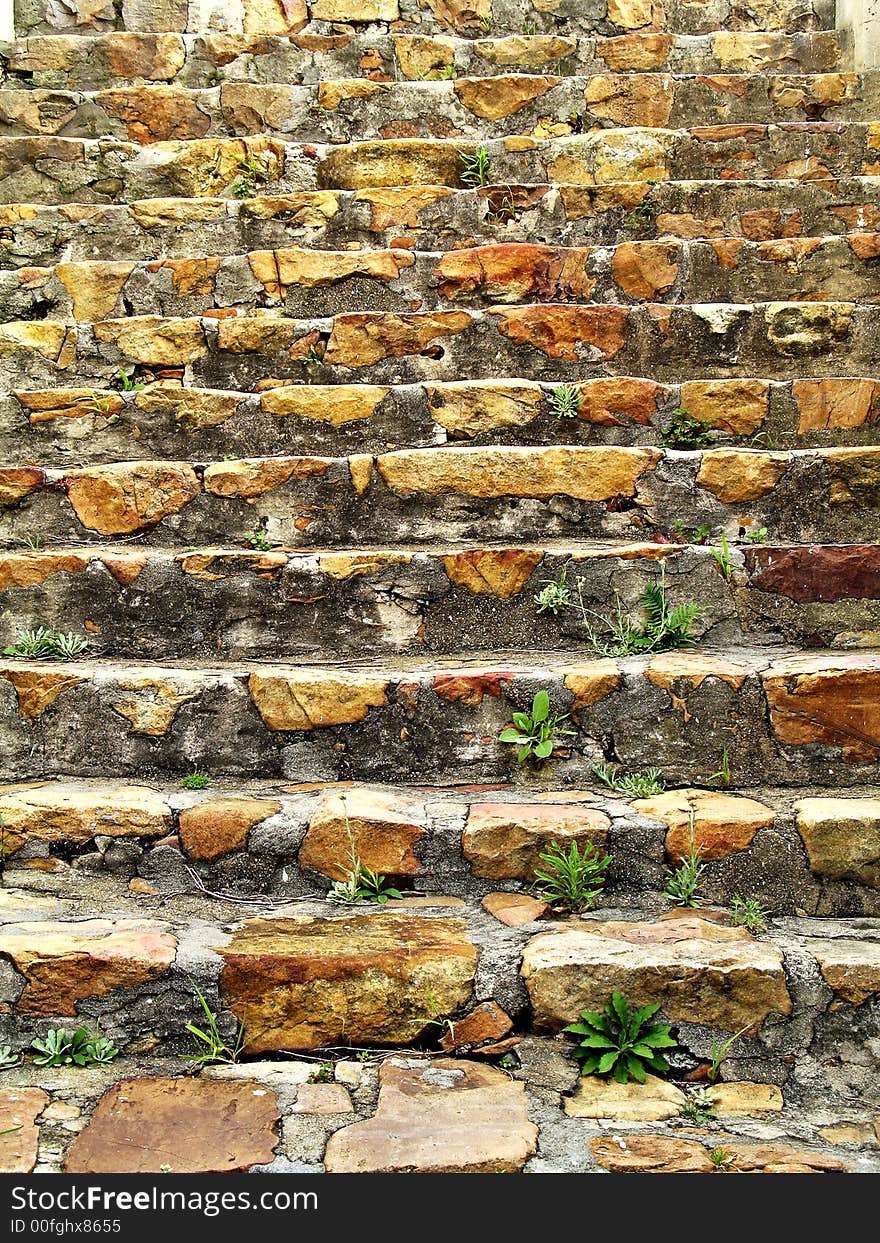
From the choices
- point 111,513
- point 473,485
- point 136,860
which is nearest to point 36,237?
point 111,513

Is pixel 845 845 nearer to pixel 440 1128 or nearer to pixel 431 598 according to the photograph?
pixel 440 1128

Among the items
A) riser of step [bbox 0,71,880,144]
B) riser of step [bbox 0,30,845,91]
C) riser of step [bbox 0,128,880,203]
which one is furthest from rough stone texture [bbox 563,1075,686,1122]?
riser of step [bbox 0,30,845,91]

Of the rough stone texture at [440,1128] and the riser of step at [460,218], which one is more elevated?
the riser of step at [460,218]

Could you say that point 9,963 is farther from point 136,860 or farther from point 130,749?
point 130,749

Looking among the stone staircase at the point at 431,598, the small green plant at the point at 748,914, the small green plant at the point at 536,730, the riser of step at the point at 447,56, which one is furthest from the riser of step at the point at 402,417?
the riser of step at the point at 447,56

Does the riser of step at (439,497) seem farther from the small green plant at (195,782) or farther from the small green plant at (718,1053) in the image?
the small green plant at (718,1053)

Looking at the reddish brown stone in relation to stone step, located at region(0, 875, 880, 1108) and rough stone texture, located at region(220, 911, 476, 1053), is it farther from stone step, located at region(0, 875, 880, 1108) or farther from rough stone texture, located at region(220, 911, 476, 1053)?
rough stone texture, located at region(220, 911, 476, 1053)

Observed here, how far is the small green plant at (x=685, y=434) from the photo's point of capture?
3078 mm

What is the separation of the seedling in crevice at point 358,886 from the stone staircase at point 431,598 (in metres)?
0.03

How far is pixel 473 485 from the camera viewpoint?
291cm

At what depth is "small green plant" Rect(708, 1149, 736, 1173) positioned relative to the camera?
159cm

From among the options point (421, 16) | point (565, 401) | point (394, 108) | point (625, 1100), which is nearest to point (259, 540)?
point (565, 401)

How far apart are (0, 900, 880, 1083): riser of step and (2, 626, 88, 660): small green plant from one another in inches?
34.8

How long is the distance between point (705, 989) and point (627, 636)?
993mm
